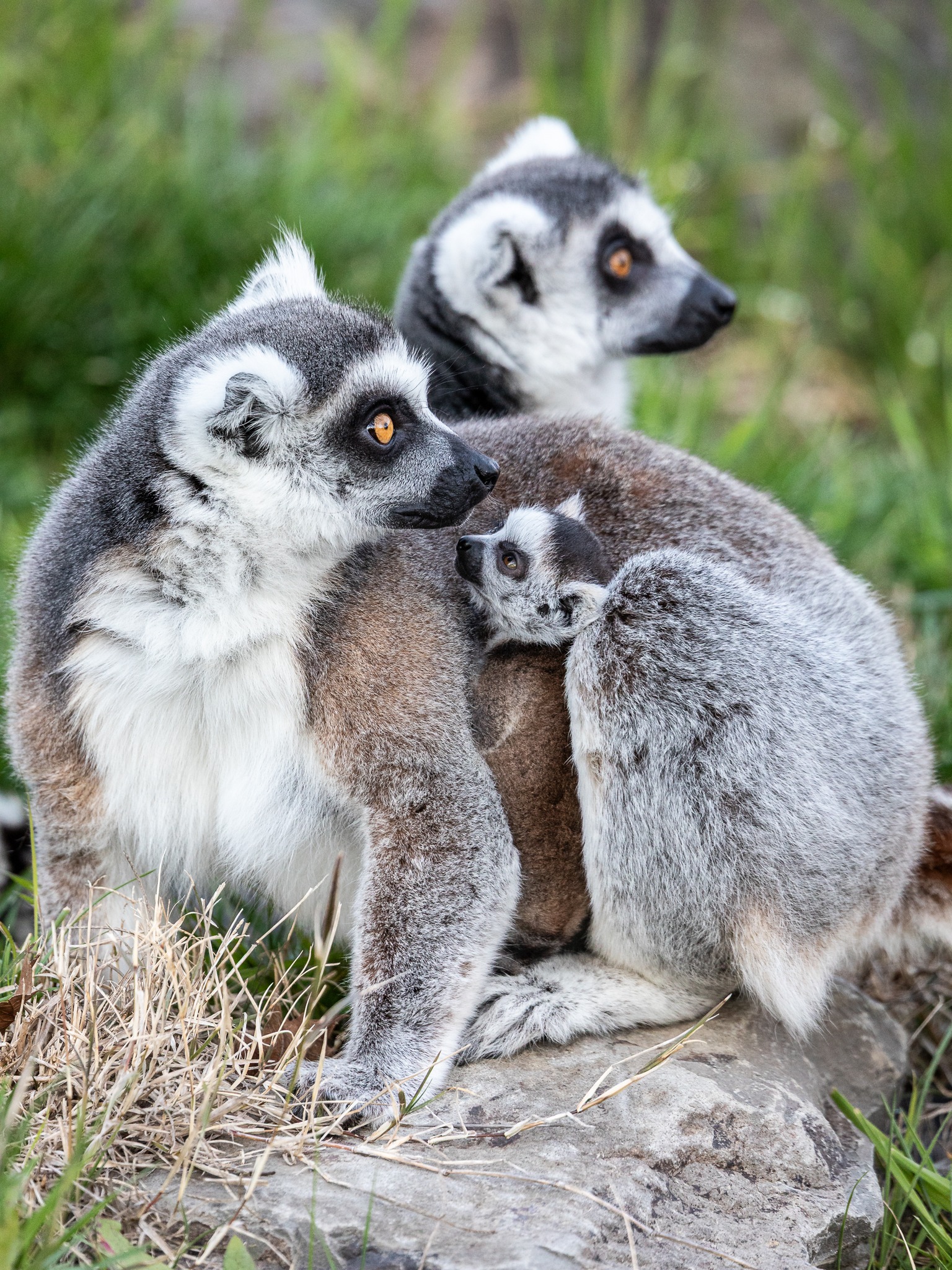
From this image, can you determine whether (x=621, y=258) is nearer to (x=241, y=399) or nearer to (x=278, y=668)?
(x=241, y=399)

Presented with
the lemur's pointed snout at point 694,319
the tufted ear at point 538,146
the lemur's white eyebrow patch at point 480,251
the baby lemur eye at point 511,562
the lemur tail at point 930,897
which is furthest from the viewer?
the tufted ear at point 538,146

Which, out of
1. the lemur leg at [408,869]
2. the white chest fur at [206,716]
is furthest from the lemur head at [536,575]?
the white chest fur at [206,716]

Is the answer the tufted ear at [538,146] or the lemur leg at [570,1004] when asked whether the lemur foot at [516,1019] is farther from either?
the tufted ear at [538,146]

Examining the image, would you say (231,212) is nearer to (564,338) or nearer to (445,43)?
(564,338)

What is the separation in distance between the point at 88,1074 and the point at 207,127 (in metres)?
7.32

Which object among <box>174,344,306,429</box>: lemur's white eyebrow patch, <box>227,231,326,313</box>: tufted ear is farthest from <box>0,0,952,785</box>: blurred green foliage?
<box>174,344,306,429</box>: lemur's white eyebrow patch

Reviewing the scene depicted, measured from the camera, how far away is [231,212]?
26.2 ft

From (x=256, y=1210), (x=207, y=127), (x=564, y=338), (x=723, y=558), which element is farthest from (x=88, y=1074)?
(x=207, y=127)

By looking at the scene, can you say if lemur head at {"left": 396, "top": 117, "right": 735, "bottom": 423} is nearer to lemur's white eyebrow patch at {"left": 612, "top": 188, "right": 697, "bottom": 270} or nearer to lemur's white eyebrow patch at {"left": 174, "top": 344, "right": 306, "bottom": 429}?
lemur's white eyebrow patch at {"left": 612, "top": 188, "right": 697, "bottom": 270}

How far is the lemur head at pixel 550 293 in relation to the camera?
625 centimetres

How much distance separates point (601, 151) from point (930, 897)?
561cm

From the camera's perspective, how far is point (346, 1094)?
3.38m

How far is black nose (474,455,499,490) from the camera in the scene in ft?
12.5

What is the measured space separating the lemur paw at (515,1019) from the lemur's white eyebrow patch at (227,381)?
1.88 metres
